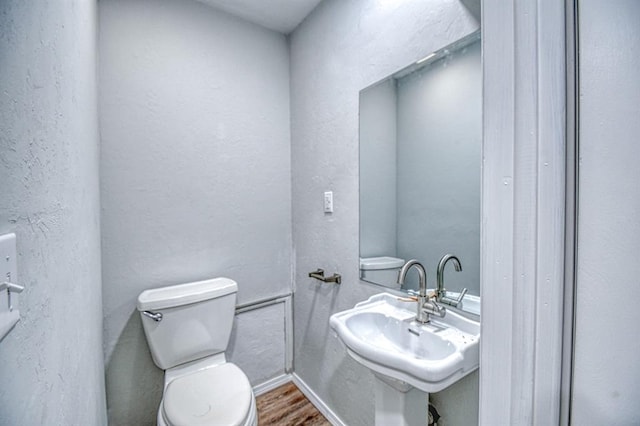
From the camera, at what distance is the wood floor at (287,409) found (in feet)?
4.98

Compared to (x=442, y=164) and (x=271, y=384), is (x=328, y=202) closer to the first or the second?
(x=442, y=164)

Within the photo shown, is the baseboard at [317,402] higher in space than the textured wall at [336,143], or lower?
lower

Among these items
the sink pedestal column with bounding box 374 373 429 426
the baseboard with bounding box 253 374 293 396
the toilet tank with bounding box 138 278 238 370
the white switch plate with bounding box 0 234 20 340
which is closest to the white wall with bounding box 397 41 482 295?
the sink pedestal column with bounding box 374 373 429 426

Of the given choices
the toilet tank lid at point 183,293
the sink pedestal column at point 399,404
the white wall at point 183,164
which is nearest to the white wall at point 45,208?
the toilet tank lid at point 183,293

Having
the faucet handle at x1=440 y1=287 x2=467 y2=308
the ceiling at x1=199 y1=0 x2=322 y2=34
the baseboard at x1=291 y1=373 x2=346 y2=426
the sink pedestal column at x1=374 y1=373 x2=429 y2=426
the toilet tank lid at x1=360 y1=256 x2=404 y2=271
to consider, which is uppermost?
the ceiling at x1=199 y1=0 x2=322 y2=34

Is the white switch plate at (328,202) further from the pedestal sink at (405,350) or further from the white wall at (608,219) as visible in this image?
the white wall at (608,219)

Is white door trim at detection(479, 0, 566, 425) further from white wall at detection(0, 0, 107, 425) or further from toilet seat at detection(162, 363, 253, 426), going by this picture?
toilet seat at detection(162, 363, 253, 426)

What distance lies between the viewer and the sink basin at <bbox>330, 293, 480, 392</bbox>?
2.48 feet

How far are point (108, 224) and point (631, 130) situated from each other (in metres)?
1.74

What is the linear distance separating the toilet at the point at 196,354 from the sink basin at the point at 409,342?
20.8 inches

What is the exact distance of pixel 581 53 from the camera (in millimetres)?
459

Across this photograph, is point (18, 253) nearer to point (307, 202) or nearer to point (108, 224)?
point (108, 224)

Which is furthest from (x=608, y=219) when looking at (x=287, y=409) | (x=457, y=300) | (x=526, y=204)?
(x=287, y=409)

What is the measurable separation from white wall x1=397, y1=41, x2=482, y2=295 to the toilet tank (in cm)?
95
